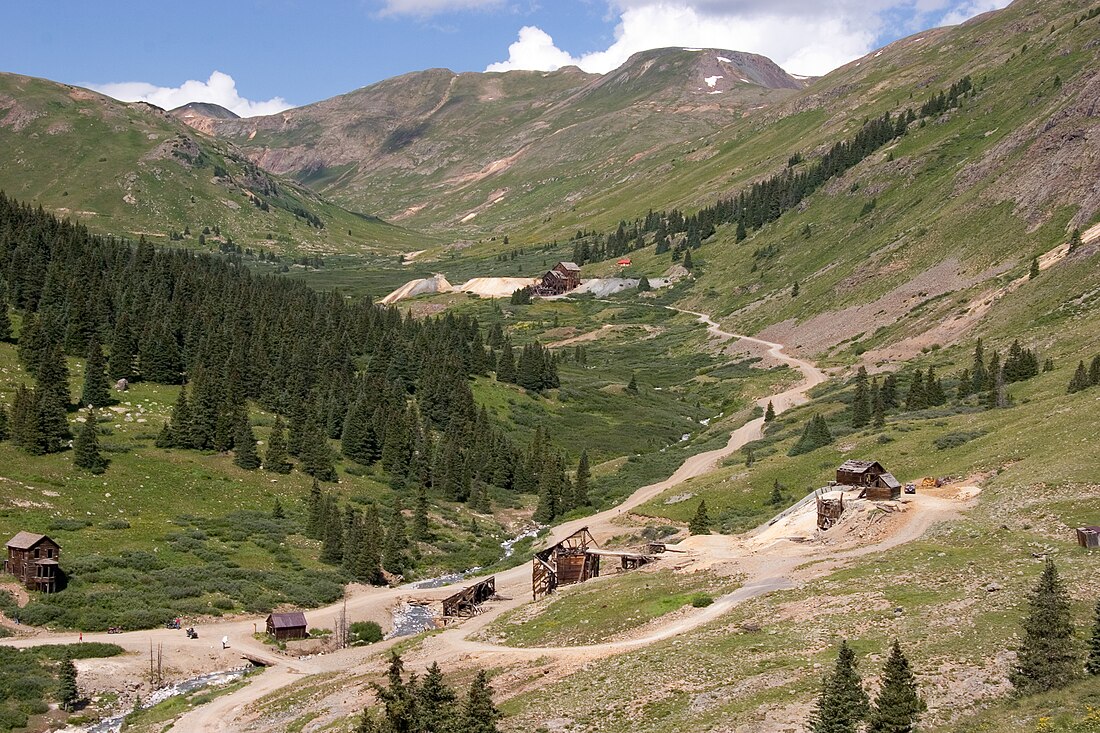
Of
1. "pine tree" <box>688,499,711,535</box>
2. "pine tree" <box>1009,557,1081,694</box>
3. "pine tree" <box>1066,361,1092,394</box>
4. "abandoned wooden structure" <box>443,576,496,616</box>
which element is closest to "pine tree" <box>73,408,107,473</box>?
"abandoned wooden structure" <box>443,576,496,616</box>

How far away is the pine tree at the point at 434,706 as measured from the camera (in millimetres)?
36438

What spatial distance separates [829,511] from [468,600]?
30038 millimetres

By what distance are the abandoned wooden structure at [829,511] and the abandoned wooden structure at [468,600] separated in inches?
1105

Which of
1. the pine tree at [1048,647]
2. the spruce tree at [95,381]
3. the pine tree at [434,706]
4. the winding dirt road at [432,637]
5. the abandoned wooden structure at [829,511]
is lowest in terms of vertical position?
the winding dirt road at [432,637]

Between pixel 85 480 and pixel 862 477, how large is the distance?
7238 cm

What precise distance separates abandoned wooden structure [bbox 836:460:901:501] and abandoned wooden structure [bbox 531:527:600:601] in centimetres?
2225

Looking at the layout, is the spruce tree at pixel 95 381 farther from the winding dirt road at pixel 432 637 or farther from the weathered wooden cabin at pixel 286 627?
the weathered wooden cabin at pixel 286 627

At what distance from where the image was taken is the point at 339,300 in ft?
602

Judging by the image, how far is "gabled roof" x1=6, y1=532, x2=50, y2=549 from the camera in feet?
224

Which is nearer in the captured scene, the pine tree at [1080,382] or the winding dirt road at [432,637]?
the winding dirt road at [432,637]

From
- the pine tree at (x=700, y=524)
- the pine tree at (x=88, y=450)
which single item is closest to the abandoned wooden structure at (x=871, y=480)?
the pine tree at (x=700, y=524)

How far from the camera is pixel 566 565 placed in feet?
252

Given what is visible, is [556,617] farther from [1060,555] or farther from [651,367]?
[651,367]

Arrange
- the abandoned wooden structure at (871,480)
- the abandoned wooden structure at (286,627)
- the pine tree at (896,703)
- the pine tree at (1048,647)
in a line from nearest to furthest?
1. the pine tree at (896,703)
2. the pine tree at (1048,647)
3. the abandoned wooden structure at (286,627)
4. the abandoned wooden structure at (871,480)
